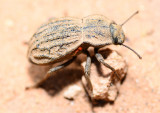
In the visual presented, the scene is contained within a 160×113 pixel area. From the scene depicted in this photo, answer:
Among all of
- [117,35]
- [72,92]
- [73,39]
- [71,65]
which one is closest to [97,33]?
[117,35]

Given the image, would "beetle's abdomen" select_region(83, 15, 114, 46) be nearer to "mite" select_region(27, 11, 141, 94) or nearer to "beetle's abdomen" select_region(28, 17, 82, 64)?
"mite" select_region(27, 11, 141, 94)

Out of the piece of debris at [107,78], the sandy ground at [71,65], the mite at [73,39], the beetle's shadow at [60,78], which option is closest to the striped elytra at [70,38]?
the mite at [73,39]

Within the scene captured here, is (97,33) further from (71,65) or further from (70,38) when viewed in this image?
(71,65)

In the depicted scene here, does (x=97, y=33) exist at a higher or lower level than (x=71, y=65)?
higher

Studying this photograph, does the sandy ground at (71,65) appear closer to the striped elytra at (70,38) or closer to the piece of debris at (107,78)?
the piece of debris at (107,78)

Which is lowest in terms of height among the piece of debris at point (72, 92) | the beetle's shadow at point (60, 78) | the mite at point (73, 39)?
the piece of debris at point (72, 92)

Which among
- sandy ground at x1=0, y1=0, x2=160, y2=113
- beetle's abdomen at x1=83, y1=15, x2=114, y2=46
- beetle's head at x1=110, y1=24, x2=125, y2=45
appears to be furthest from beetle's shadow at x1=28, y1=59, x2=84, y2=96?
beetle's head at x1=110, y1=24, x2=125, y2=45
